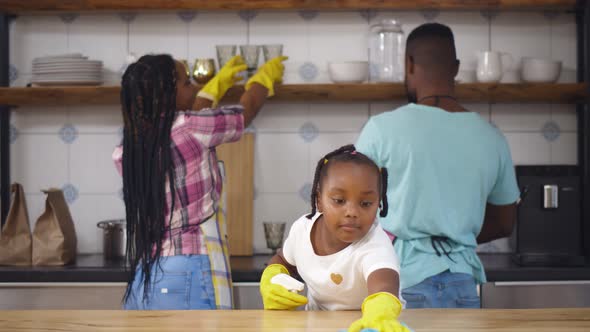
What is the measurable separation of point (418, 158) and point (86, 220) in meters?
1.60

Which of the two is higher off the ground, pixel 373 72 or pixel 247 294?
pixel 373 72

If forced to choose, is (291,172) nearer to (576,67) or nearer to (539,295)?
(539,295)

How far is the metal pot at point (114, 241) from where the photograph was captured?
2463 millimetres

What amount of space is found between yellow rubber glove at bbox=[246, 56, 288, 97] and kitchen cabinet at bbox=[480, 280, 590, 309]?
97 cm

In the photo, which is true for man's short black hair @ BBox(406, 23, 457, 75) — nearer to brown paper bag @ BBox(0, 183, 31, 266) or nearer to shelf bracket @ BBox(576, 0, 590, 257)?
shelf bracket @ BBox(576, 0, 590, 257)

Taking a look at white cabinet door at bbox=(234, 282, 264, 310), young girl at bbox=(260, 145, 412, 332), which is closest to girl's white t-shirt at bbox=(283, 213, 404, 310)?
young girl at bbox=(260, 145, 412, 332)

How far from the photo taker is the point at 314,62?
271 centimetres

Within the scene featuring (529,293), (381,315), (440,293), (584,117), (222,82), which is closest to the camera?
(381,315)

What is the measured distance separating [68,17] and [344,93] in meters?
1.16

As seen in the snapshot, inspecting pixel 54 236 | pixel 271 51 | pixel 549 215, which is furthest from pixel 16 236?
pixel 549 215

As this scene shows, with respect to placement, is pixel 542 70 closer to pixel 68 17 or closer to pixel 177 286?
pixel 177 286

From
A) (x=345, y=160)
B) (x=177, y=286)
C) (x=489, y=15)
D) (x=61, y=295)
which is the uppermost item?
(x=489, y=15)

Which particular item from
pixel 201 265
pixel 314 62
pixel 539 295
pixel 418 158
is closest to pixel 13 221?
pixel 201 265

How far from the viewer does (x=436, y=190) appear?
62.6 inches
